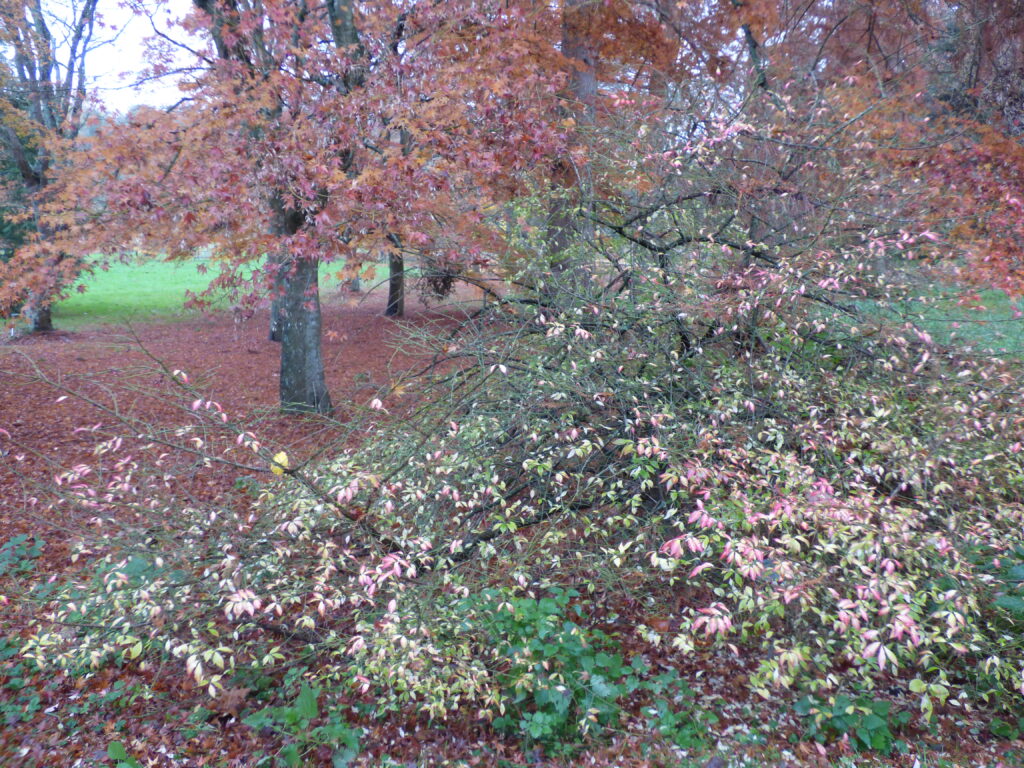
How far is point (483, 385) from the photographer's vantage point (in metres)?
4.94

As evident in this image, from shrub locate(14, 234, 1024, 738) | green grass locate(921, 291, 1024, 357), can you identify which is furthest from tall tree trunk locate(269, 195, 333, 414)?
green grass locate(921, 291, 1024, 357)

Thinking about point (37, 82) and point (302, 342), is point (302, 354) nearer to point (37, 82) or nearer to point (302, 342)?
point (302, 342)

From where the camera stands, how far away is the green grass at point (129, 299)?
18.5 m

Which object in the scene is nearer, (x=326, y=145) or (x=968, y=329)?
(x=968, y=329)

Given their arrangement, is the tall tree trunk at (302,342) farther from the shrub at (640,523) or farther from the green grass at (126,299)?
the green grass at (126,299)

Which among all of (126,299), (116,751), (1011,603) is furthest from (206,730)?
(126,299)

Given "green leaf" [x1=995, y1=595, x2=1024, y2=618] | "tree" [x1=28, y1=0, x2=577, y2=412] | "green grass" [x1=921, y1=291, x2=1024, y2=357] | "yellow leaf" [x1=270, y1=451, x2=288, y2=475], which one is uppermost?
"tree" [x1=28, y1=0, x2=577, y2=412]

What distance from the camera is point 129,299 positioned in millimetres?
23578

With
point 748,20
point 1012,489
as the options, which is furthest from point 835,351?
point 748,20

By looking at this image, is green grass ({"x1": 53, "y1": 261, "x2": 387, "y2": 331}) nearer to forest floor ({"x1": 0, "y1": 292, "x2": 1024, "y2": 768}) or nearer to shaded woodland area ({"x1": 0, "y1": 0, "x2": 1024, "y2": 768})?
shaded woodland area ({"x1": 0, "y1": 0, "x2": 1024, "y2": 768})

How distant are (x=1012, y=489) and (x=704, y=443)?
84.7 inches

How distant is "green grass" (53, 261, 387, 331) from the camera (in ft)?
60.7

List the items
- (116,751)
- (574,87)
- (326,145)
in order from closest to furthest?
1. (116,751)
2. (326,145)
3. (574,87)

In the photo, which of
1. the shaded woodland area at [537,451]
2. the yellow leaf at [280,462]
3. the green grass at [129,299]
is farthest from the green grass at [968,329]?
the green grass at [129,299]
